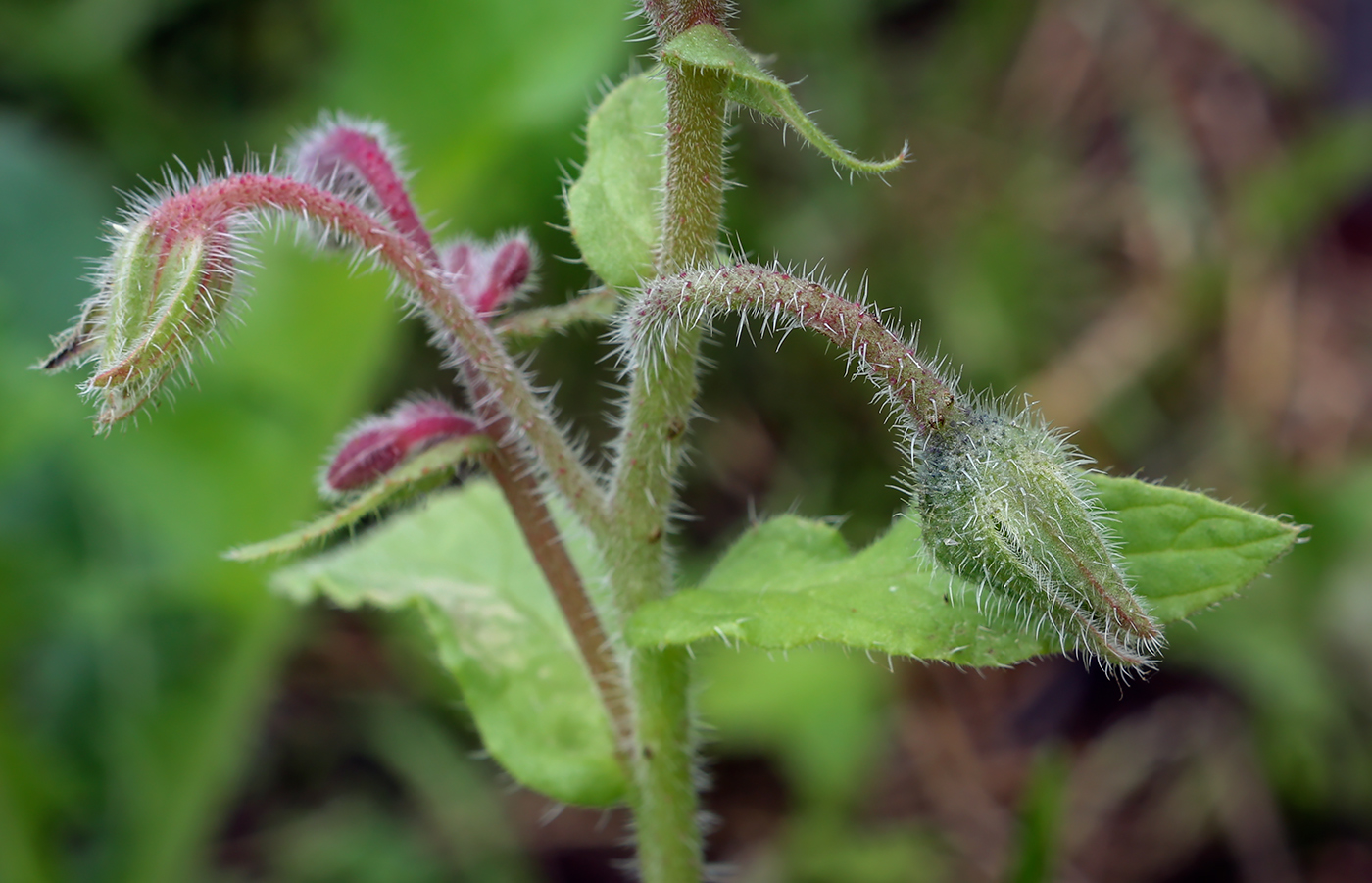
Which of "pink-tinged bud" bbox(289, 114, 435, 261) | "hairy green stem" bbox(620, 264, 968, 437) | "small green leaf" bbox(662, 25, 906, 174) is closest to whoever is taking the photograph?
"small green leaf" bbox(662, 25, 906, 174)

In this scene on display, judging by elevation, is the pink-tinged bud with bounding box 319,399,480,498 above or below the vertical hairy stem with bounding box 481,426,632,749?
above

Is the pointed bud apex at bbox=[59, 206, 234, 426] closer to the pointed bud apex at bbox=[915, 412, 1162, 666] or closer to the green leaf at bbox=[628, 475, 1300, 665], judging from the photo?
the green leaf at bbox=[628, 475, 1300, 665]

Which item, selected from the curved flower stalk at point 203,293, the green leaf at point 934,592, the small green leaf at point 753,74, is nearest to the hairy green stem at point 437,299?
the curved flower stalk at point 203,293

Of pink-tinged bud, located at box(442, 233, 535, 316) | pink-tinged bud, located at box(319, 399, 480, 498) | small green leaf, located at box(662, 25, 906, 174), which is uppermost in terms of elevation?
pink-tinged bud, located at box(442, 233, 535, 316)

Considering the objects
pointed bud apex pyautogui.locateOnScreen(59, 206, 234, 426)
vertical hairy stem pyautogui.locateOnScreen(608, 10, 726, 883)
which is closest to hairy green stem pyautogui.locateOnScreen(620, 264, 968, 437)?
vertical hairy stem pyautogui.locateOnScreen(608, 10, 726, 883)


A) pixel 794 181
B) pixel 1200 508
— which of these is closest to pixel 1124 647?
pixel 1200 508

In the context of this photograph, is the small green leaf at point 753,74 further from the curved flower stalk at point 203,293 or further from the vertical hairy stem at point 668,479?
the curved flower stalk at point 203,293

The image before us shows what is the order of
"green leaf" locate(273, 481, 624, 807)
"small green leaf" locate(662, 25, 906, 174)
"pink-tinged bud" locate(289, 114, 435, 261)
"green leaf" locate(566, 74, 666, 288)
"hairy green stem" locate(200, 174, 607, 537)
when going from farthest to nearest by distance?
1. "green leaf" locate(273, 481, 624, 807)
2. "pink-tinged bud" locate(289, 114, 435, 261)
3. "green leaf" locate(566, 74, 666, 288)
4. "hairy green stem" locate(200, 174, 607, 537)
5. "small green leaf" locate(662, 25, 906, 174)

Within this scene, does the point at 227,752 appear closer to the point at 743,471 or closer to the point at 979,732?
the point at 743,471
